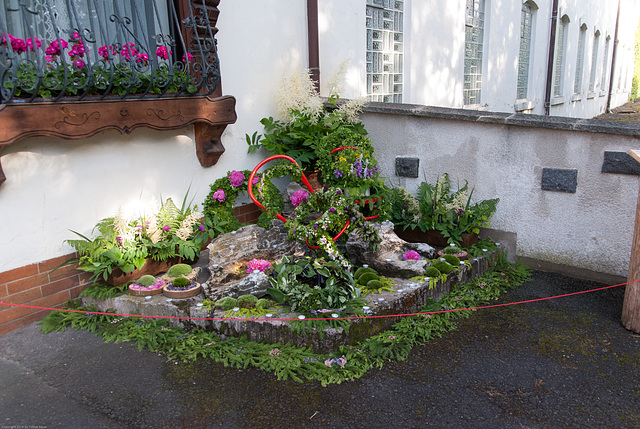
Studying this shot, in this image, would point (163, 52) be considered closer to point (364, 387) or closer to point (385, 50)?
point (364, 387)

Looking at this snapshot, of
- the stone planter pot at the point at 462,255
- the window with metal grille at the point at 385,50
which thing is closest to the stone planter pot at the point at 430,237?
the stone planter pot at the point at 462,255

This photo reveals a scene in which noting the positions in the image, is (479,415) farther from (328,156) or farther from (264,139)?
(264,139)

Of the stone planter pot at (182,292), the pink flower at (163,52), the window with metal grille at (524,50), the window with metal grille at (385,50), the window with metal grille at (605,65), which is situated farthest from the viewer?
the window with metal grille at (605,65)

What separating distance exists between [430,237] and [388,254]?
2.45 ft

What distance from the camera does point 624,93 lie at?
2517 cm

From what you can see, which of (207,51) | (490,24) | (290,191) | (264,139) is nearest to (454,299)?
(290,191)

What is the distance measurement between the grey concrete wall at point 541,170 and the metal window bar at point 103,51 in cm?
206

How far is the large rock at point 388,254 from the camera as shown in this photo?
4168 millimetres

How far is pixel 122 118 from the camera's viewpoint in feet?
12.4

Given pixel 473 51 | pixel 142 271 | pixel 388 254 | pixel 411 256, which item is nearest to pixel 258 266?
pixel 142 271

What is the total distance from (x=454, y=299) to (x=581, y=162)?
5.56 feet

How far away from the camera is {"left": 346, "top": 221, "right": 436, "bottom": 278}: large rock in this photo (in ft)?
13.7

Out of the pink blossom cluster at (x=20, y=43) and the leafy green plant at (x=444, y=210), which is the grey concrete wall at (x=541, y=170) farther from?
the pink blossom cluster at (x=20, y=43)

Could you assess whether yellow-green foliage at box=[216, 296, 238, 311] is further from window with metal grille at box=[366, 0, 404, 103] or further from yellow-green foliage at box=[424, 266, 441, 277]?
window with metal grille at box=[366, 0, 404, 103]
